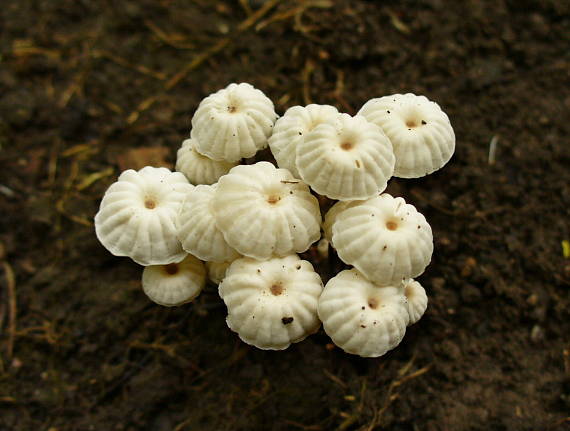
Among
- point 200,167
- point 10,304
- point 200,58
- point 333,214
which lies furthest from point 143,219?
point 200,58

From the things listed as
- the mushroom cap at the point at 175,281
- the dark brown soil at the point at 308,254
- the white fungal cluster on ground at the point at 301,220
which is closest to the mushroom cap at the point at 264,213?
the white fungal cluster on ground at the point at 301,220

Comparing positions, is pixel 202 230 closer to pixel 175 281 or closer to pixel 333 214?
pixel 175 281

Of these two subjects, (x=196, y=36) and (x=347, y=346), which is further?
(x=196, y=36)

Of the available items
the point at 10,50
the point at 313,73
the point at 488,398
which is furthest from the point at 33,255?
the point at 488,398

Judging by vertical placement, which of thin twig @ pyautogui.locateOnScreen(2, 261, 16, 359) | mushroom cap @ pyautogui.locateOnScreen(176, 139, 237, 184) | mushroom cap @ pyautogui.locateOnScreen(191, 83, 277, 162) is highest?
mushroom cap @ pyautogui.locateOnScreen(191, 83, 277, 162)

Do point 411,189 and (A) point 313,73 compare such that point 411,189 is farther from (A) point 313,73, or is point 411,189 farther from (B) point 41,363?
(B) point 41,363

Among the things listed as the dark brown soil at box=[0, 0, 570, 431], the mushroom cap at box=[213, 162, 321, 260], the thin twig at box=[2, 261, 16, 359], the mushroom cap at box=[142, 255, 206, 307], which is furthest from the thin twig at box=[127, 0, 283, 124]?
the mushroom cap at box=[213, 162, 321, 260]

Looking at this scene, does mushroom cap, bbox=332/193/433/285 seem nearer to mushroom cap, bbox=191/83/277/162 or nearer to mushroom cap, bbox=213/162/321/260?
mushroom cap, bbox=213/162/321/260
